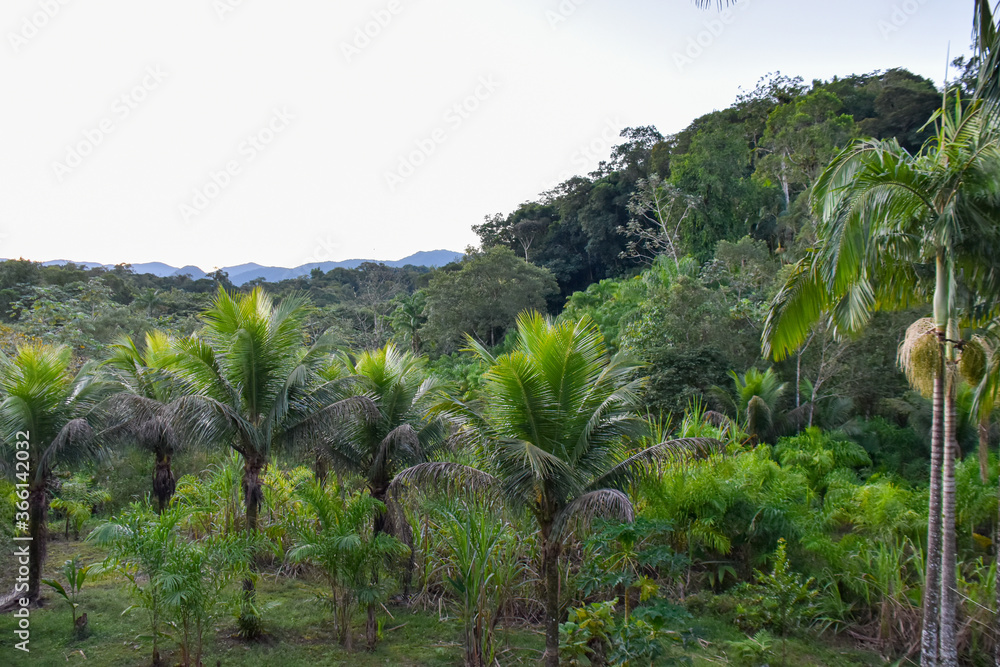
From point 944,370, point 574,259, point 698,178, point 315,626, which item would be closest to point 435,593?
point 315,626

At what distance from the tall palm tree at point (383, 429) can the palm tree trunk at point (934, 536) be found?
630 centimetres

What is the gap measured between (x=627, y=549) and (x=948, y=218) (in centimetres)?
435

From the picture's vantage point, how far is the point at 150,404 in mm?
8914

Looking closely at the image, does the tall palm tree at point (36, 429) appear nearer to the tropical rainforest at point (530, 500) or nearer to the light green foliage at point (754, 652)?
the tropical rainforest at point (530, 500)

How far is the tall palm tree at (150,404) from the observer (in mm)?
8281

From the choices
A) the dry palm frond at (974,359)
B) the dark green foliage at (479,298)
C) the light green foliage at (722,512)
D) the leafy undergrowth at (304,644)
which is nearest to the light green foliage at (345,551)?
the leafy undergrowth at (304,644)

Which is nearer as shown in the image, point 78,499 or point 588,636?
point 588,636

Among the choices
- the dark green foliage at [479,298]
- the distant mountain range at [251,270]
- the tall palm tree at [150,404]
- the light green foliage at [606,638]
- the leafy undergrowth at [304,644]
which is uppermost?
the distant mountain range at [251,270]

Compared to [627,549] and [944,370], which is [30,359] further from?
[944,370]

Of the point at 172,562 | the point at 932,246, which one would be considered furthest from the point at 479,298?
the point at 172,562

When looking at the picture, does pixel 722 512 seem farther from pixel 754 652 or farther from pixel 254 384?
pixel 254 384

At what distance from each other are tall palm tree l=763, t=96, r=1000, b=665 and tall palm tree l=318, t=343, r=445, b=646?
5.66m

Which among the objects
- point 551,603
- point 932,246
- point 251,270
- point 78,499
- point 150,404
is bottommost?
point 78,499

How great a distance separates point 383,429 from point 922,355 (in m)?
7.12
